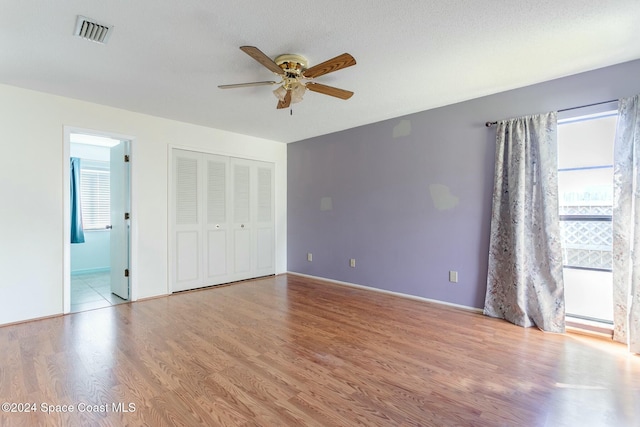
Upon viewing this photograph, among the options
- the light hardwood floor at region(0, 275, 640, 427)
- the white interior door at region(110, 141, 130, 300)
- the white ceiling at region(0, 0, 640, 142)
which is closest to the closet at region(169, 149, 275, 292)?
the white interior door at region(110, 141, 130, 300)

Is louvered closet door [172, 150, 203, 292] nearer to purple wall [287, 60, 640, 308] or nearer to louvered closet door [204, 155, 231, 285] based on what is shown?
louvered closet door [204, 155, 231, 285]

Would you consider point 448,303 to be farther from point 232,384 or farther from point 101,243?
point 101,243

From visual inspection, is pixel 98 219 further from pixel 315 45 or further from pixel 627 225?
pixel 627 225

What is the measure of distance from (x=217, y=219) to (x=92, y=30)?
298 centimetres

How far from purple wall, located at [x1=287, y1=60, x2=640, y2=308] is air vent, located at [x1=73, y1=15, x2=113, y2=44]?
3247 mm

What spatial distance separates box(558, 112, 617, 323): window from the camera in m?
2.79

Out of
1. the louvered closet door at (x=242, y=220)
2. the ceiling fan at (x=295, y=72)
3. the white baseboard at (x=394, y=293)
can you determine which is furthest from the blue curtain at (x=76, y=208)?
the ceiling fan at (x=295, y=72)

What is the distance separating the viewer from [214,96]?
10.8 ft

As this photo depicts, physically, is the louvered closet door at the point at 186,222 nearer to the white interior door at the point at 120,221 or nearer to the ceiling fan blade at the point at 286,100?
the white interior door at the point at 120,221

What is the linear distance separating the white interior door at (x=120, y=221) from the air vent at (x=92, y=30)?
205 centimetres

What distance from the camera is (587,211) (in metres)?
2.88

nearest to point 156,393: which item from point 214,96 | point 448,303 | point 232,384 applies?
point 232,384

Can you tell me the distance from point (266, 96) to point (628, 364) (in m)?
3.98

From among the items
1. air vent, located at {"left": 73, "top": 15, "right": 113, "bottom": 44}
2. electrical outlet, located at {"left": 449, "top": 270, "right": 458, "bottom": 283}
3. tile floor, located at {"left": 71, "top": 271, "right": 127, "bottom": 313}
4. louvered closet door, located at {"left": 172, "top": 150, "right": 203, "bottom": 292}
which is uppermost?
air vent, located at {"left": 73, "top": 15, "right": 113, "bottom": 44}
